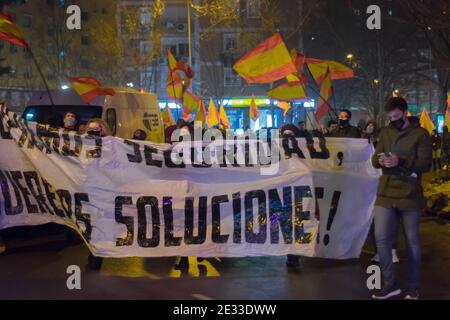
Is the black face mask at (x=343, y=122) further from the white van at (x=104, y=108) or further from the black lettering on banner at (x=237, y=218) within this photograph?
the white van at (x=104, y=108)

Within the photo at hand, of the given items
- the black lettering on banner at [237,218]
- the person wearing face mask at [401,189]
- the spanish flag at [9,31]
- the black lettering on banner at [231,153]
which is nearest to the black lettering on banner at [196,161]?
the black lettering on banner at [231,153]

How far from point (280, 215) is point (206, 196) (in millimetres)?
840

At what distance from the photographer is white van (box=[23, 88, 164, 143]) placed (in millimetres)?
11102

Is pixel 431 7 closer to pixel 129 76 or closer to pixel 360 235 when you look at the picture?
pixel 360 235

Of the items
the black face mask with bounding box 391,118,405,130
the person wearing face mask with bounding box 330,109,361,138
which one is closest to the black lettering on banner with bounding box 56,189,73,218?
the black face mask with bounding box 391,118,405,130

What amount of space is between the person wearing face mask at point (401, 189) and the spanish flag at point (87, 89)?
660 cm

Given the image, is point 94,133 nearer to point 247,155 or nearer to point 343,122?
point 247,155

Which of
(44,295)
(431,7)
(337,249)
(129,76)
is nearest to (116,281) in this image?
(44,295)

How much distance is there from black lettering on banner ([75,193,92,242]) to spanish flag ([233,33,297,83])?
3.30 meters

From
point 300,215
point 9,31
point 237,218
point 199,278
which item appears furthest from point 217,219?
point 9,31

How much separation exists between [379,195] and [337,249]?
1.42 meters

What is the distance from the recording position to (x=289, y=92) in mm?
11930

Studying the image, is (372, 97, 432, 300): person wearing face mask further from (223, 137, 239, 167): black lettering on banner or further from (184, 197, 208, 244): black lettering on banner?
(184, 197, 208, 244): black lettering on banner

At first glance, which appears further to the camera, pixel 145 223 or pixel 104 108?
pixel 104 108
